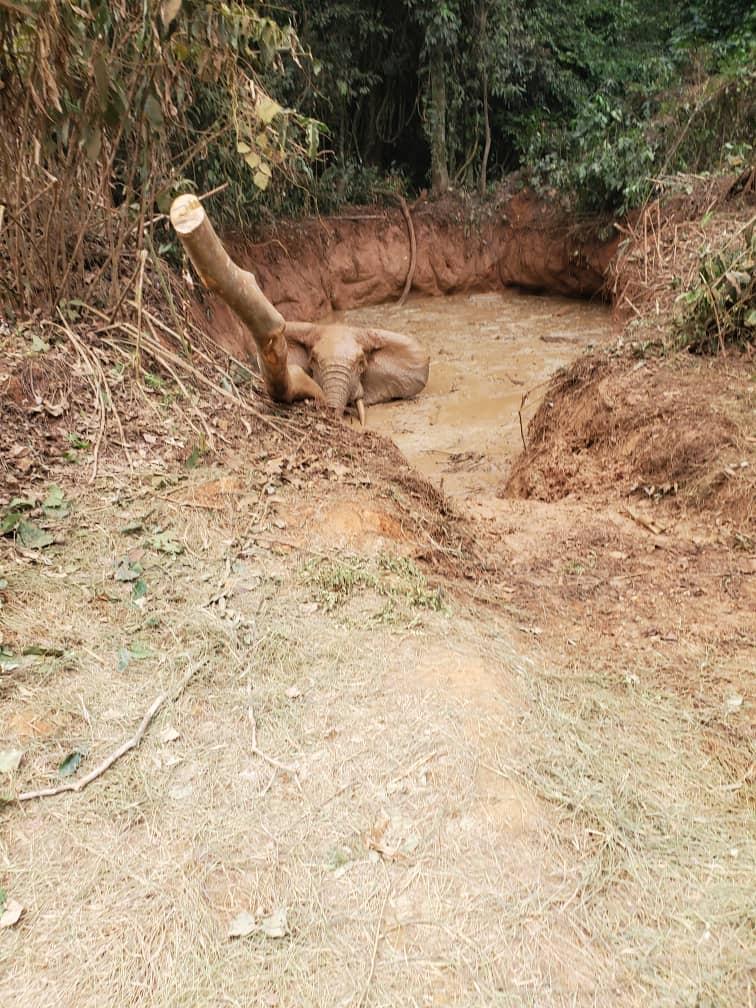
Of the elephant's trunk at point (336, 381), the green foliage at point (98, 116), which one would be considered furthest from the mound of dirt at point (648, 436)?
the elephant's trunk at point (336, 381)

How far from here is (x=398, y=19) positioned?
11141mm

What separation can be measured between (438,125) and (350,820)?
11444mm

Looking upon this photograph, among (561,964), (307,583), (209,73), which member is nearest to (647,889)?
(561,964)

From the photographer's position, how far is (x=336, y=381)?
823 centimetres

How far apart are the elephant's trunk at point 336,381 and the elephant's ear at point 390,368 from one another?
1.85ft

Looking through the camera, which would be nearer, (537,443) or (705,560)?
(705,560)

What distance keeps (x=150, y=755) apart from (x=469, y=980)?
1033mm

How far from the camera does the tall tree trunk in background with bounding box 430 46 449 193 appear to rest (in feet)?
36.7

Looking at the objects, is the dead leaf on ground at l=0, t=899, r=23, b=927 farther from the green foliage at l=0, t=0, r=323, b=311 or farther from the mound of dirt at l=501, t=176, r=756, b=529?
the mound of dirt at l=501, t=176, r=756, b=529

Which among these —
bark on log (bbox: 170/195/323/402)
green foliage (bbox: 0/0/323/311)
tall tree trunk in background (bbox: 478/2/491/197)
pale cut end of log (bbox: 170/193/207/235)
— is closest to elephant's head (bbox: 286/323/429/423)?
green foliage (bbox: 0/0/323/311)

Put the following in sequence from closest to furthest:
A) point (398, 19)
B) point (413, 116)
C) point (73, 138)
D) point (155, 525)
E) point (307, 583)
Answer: point (307, 583), point (155, 525), point (73, 138), point (398, 19), point (413, 116)

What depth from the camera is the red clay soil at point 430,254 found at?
10.8 meters

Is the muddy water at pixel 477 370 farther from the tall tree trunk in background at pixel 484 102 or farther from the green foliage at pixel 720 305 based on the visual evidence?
the tall tree trunk in background at pixel 484 102

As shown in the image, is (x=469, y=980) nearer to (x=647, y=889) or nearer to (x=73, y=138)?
(x=647, y=889)
